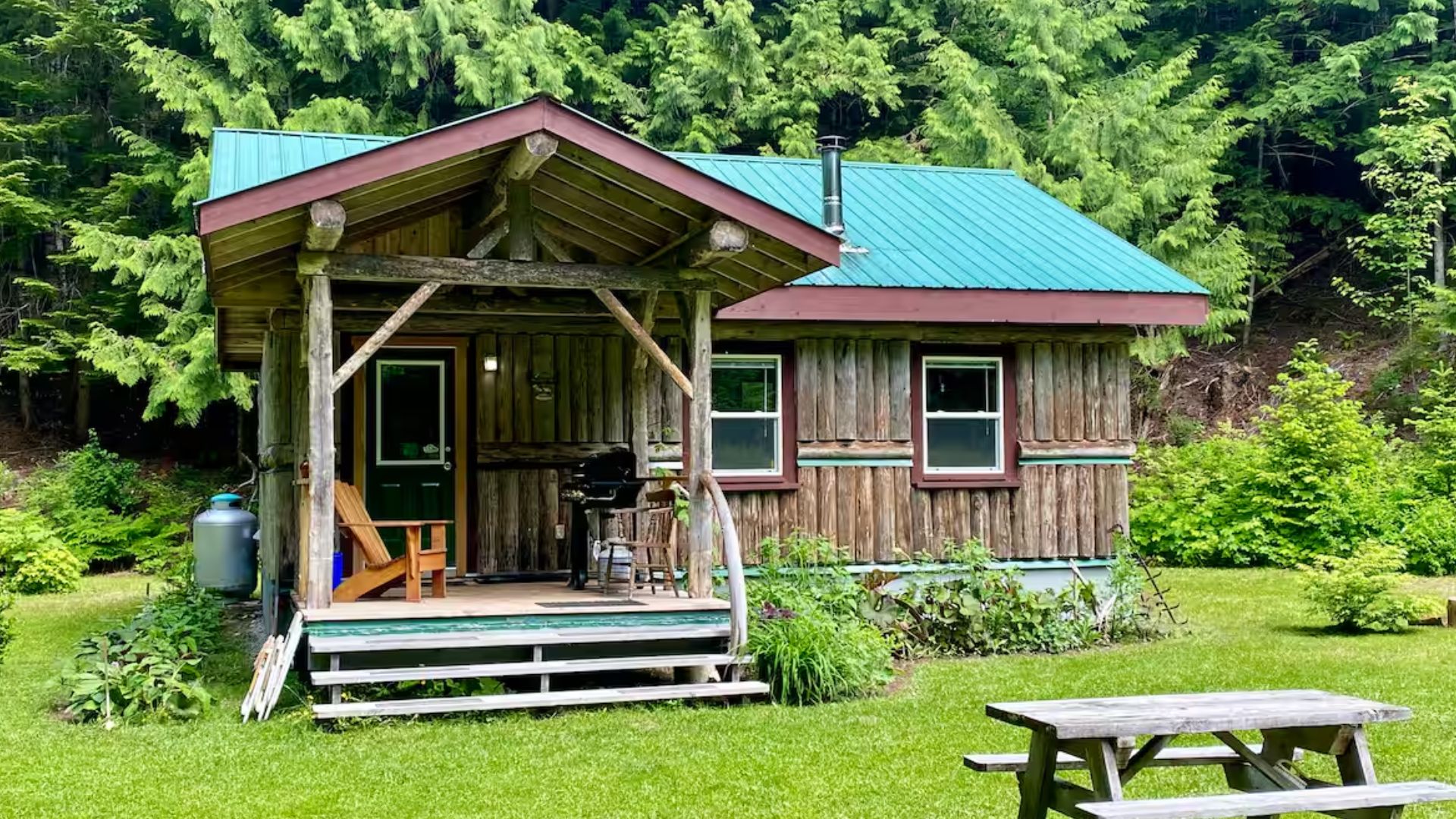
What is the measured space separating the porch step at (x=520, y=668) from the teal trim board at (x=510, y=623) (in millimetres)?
217

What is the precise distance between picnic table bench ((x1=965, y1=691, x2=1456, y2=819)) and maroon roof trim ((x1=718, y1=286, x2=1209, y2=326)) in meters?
6.20

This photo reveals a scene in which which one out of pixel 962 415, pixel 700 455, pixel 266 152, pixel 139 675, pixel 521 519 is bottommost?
pixel 139 675

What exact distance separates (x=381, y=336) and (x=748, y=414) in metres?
3.98

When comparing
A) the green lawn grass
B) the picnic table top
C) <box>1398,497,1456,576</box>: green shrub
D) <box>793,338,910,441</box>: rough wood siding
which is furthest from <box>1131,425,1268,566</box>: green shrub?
the picnic table top

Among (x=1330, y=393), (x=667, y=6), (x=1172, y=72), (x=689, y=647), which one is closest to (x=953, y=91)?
(x=1172, y=72)

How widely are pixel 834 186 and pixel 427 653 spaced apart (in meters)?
5.73

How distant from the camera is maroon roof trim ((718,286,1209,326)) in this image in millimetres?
11031

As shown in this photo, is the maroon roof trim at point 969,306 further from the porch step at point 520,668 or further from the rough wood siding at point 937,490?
the porch step at point 520,668

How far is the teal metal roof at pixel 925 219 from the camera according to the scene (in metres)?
11.5

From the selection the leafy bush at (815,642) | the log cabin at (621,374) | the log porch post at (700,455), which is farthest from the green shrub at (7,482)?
the log porch post at (700,455)

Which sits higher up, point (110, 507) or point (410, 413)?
point (410, 413)

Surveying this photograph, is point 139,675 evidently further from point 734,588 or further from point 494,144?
point 494,144

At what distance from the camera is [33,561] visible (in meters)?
16.1

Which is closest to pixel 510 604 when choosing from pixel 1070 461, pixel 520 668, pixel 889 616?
pixel 520 668
